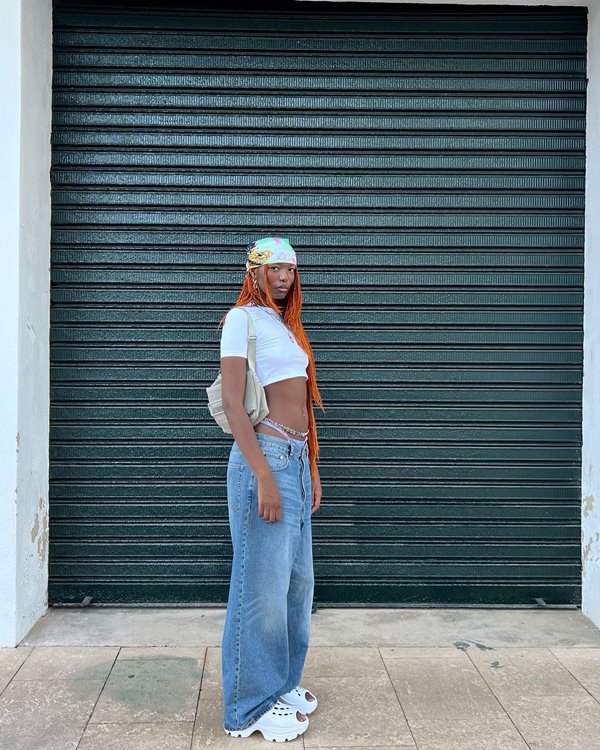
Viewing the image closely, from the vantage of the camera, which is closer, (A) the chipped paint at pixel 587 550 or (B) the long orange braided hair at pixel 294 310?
(B) the long orange braided hair at pixel 294 310

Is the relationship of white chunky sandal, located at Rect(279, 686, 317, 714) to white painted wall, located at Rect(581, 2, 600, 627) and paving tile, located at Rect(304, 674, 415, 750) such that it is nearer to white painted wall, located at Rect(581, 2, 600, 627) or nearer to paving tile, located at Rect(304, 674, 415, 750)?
paving tile, located at Rect(304, 674, 415, 750)

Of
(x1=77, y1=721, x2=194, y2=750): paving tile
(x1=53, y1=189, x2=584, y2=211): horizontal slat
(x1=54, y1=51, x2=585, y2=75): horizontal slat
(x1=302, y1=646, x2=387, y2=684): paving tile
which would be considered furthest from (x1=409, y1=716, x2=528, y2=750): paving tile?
(x1=54, y1=51, x2=585, y2=75): horizontal slat

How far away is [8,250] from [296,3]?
232 cm

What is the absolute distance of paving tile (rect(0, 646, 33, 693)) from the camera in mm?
3611

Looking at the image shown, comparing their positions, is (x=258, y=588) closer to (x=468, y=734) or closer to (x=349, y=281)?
(x=468, y=734)

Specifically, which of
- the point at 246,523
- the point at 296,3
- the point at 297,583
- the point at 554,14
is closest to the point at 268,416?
the point at 246,523

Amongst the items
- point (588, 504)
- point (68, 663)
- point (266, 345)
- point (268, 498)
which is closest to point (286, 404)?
point (266, 345)

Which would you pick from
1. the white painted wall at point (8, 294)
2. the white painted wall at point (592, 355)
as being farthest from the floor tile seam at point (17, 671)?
the white painted wall at point (592, 355)

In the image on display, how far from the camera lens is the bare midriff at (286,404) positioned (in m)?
3.09

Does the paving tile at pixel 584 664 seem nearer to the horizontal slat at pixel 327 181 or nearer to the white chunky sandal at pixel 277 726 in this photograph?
the white chunky sandal at pixel 277 726

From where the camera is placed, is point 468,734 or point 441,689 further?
point 441,689

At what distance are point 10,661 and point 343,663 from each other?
1.71 m

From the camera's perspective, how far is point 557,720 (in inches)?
128

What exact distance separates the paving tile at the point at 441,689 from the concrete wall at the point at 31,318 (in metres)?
1.17
